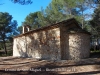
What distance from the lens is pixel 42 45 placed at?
16.8m

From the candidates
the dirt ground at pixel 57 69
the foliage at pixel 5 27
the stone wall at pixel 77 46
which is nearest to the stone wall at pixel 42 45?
the stone wall at pixel 77 46

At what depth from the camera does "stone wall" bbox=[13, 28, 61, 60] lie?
15047 millimetres

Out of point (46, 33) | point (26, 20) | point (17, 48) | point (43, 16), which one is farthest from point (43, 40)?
point (26, 20)

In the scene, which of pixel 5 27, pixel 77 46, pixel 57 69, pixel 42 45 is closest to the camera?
pixel 57 69

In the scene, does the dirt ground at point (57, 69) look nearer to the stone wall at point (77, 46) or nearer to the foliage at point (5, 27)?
the stone wall at point (77, 46)

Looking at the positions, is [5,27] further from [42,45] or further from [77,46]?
[77,46]

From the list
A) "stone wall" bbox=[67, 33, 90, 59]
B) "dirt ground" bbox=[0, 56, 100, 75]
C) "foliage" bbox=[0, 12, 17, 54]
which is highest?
"foliage" bbox=[0, 12, 17, 54]

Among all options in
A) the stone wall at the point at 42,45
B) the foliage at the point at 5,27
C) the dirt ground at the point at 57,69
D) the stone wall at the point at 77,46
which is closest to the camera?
the dirt ground at the point at 57,69

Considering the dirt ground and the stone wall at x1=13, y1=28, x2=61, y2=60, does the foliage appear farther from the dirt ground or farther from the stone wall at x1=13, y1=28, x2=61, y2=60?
the dirt ground

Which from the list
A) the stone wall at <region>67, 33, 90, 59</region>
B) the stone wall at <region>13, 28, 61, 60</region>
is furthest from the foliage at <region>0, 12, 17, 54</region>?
the stone wall at <region>67, 33, 90, 59</region>

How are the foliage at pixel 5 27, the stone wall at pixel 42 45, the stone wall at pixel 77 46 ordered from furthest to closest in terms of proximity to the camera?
the foliage at pixel 5 27, the stone wall at pixel 42 45, the stone wall at pixel 77 46

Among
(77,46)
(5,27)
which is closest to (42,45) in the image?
(77,46)

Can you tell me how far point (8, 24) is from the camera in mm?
38094

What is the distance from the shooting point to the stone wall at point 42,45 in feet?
49.4
